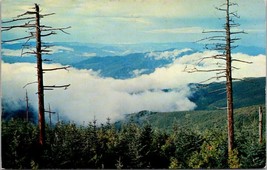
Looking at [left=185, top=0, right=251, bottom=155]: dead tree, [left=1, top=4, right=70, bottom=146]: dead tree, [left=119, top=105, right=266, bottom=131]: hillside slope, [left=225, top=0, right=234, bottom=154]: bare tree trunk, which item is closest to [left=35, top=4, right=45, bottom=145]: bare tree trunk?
[left=1, top=4, right=70, bottom=146]: dead tree

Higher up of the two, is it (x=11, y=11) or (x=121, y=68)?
(x=11, y=11)

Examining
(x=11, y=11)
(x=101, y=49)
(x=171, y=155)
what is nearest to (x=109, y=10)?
(x=101, y=49)

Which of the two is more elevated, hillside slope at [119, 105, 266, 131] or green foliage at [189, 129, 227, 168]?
hillside slope at [119, 105, 266, 131]

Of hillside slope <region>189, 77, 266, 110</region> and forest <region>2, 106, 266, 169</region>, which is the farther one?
hillside slope <region>189, 77, 266, 110</region>

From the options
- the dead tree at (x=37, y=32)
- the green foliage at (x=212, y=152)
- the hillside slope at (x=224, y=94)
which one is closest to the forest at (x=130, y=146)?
the green foliage at (x=212, y=152)

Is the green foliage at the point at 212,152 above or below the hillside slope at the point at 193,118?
below

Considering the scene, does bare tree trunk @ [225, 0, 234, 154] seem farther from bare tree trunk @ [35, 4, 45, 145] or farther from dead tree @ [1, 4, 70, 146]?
bare tree trunk @ [35, 4, 45, 145]

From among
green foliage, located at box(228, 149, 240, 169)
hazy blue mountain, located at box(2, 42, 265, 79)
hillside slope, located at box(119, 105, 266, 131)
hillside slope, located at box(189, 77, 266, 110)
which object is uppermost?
hazy blue mountain, located at box(2, 42, 265, 79)

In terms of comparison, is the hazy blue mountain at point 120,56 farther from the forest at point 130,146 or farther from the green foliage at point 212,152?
the green foliage at point 212,152

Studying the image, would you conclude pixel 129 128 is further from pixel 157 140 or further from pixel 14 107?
pixel 14 107
